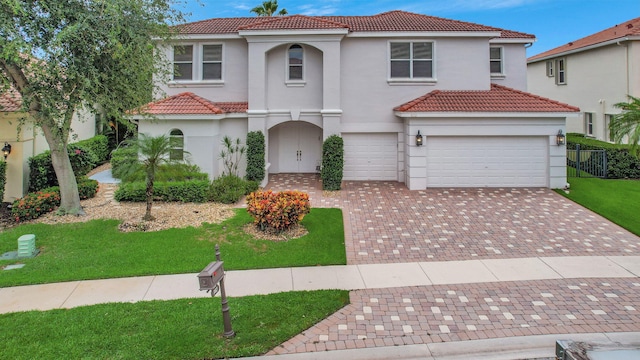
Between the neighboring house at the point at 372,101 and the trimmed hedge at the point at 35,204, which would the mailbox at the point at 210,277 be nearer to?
the trimmed hedge at the point at 35,204

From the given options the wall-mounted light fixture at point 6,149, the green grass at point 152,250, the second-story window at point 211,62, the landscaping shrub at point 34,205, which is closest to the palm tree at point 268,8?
the second-story window at point 211,62

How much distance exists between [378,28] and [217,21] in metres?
7.87

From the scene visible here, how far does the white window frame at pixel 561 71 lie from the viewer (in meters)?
27.3

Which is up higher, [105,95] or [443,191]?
[105,95]

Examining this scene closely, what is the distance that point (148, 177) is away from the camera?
12.2m

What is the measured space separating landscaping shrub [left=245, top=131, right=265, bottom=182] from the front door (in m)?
2.87

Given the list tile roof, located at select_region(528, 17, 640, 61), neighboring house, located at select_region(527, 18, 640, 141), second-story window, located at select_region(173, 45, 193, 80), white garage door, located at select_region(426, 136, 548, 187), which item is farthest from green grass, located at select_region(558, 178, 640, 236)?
second-story window, located at select_region(173, 45, 193, 80)

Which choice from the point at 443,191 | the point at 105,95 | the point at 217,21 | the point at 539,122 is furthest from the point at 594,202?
the point at 217,21

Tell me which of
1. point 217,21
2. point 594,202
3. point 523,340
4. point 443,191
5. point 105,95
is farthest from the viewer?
point 217,21

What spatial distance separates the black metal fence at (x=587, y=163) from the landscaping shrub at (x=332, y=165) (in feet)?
35.8

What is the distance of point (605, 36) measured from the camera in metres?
24.1

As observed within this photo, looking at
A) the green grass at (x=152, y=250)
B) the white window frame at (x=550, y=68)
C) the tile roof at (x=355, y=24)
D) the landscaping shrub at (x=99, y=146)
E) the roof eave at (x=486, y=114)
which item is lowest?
the green grass at (x=152, y=250)

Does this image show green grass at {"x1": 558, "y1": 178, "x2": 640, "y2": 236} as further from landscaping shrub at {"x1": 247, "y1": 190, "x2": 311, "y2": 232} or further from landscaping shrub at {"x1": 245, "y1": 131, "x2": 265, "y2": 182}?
landscaping shrub at {"x1": 245, "y1": 131, "x2": 265, "y2": 182}

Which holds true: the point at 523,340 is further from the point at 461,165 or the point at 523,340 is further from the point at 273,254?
the point at 461,165
